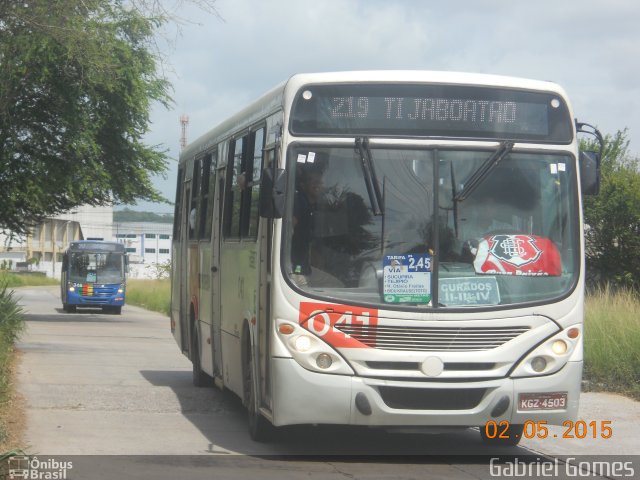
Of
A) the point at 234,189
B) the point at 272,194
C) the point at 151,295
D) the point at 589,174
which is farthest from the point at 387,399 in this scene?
the point at 151,295

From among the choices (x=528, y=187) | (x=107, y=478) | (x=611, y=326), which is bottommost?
(x=107, y=478)

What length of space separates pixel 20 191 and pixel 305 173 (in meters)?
23.7

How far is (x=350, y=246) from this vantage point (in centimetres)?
877

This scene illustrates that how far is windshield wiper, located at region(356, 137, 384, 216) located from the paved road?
2161 millimetres

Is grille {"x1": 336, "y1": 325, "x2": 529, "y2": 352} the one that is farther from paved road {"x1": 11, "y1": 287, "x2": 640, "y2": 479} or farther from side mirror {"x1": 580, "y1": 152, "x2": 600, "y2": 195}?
side mirror {"x1": 580, "y1": 152, "x2": 600, "y2": 195}

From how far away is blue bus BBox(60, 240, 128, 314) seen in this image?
1678 inches

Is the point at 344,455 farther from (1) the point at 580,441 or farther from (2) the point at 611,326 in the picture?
(2) the point at 611,326

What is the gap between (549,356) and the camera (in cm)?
876

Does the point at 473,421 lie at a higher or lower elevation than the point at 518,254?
lower

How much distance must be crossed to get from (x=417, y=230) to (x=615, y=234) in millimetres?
26203

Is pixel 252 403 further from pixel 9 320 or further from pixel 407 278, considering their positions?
pixel 9 320

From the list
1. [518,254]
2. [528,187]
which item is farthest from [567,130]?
[518,254]

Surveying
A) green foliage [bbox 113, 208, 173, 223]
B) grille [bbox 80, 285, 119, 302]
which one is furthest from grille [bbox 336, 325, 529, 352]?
green foliage [bbox 113, 208, 173, 223]

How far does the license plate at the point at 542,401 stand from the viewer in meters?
8.68
